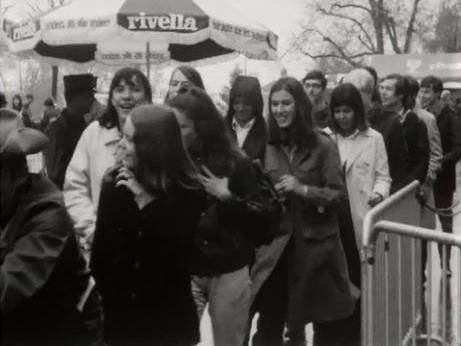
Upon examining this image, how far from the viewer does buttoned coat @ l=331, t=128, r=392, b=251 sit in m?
6.36

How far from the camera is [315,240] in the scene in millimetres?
5508

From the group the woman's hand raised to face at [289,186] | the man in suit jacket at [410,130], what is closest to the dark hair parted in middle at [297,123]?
the woman's hand raised to face at [289,186]

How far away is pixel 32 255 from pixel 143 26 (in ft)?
18.7

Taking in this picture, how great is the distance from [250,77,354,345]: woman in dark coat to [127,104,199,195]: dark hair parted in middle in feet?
6.24

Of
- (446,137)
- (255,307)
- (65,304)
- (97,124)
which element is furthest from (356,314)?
(446,137)

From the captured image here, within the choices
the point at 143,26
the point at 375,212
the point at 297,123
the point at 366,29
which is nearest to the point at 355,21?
the point at 366,29

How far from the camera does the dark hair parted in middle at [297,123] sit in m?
5.54

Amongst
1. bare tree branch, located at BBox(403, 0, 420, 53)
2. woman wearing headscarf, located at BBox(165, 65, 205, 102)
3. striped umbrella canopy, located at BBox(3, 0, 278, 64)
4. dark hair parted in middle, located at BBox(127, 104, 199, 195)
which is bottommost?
dark hair parted in middle, located at BBox(127, 104, 199, 195)

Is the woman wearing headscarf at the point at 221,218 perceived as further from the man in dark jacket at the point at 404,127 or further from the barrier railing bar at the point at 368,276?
the man in dark jacket at the point at 404,127

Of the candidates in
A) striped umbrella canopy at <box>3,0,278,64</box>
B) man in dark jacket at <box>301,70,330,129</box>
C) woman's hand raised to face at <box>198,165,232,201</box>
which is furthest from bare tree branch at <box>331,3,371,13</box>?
woman's hand raised to face at <box>198,165,232,201</box>

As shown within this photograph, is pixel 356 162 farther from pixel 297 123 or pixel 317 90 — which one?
pixel 317 90

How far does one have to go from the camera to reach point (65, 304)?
11.1ft

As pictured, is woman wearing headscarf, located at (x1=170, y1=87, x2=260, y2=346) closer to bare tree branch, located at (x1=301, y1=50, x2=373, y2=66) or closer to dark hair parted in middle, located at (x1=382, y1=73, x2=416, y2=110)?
dark hair parted in middle, located at (x1=382, y1=73, x2=416, y2=110)

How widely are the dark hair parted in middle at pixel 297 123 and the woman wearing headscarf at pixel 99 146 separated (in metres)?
0.79
